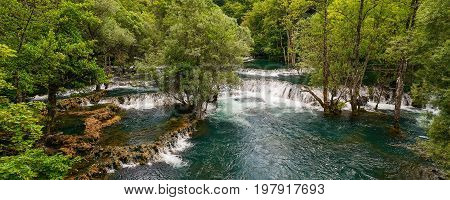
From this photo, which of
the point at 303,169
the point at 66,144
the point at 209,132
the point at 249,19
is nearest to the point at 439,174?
the point at 303,169

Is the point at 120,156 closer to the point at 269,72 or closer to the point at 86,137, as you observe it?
the point at 86,137

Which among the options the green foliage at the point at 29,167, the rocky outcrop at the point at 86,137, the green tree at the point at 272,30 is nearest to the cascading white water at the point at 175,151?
the rocky outcrop at the point at 86,137

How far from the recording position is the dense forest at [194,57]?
11.8 m

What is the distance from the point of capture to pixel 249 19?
206ft

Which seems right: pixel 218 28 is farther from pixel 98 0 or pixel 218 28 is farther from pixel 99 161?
pixel 98 0

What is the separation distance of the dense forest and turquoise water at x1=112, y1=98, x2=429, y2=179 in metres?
1.79

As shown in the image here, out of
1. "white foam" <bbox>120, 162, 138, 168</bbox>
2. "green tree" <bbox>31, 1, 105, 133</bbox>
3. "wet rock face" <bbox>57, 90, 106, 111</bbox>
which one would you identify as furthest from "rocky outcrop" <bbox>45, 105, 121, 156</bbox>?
"white foam" <bbox>120, 162, 138, 168</bbox>

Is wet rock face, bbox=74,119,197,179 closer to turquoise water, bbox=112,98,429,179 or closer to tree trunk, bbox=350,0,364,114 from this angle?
turquoise water, bbox=112,98,429,179

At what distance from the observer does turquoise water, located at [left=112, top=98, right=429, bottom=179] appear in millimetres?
15891

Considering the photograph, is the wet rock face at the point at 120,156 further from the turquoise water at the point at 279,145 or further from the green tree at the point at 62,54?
the green tree at the point at 62,54

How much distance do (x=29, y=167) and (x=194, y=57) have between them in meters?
15.3

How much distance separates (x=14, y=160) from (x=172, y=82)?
1541cm

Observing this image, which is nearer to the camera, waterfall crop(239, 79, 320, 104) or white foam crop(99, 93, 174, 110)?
white foam crop(99, 93, 174, 110)

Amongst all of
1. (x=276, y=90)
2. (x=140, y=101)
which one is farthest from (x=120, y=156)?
(x=276, y=90)
